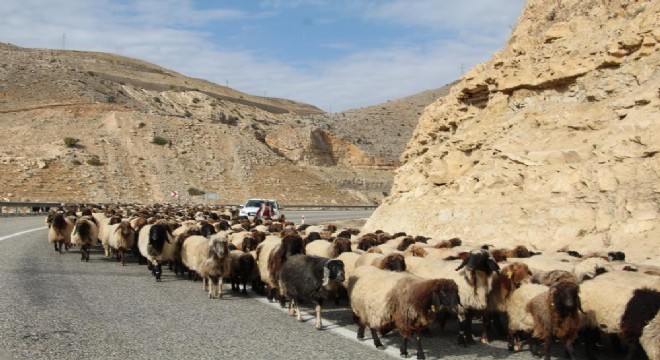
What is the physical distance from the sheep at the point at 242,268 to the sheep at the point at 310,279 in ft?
7.84

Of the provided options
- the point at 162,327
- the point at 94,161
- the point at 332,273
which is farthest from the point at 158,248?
the point at 94,161

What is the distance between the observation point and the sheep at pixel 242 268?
44.1ft

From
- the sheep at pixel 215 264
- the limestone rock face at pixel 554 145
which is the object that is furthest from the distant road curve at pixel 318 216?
the sheep at pixel 215 264

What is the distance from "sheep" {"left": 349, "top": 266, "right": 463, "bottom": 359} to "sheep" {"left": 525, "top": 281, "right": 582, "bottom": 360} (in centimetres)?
120

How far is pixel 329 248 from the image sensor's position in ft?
47.6

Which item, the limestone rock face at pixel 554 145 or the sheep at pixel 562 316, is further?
the limestone rock face at pixel 554 145

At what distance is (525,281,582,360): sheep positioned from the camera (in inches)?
314

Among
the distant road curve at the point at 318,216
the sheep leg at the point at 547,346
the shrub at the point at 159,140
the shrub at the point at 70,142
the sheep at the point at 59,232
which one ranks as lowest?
the sheep leg at the point at 547,346

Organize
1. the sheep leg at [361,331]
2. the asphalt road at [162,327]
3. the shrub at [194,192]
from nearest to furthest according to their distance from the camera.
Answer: the asphalt road at [162,327] → the sheep leg at [361,331] → the shrub at [194,192]

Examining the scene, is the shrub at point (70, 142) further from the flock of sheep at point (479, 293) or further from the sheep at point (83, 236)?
the flock of sheep at point (479, 293)

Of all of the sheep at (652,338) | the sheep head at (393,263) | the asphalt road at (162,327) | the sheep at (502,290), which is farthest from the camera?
the sheep head at (393,263)

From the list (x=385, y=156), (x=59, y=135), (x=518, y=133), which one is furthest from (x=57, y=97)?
(x=518, y=133)

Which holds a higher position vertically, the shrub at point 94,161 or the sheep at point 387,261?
the shrub at point 94,161

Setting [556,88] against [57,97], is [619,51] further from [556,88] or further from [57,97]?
[57,97]
